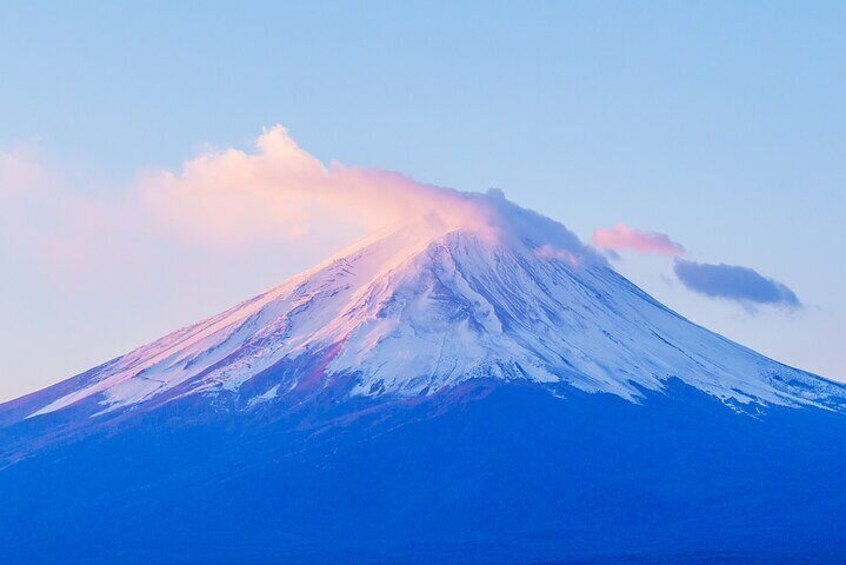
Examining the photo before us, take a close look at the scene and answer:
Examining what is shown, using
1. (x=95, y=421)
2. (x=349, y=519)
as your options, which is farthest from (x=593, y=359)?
(x=95, y=421)

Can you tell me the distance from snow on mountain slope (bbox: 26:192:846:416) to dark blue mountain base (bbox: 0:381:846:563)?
2.97 meters

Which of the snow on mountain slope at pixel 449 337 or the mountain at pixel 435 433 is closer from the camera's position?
the mountain at pixel 435 433

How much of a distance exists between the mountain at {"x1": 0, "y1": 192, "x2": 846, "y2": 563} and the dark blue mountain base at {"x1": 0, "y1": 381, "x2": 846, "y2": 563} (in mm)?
180

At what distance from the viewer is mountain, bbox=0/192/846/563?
9981cm

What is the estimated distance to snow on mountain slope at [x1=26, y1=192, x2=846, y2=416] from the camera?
4690 inches

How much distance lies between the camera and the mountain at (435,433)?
9981 cm

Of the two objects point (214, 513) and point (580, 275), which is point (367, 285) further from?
point (214, 513)

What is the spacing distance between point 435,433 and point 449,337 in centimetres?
1140

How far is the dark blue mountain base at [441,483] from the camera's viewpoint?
96875 mm

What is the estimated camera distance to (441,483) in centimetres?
10744

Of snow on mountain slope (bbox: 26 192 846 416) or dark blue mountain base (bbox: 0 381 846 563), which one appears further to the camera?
snow on mountain slope (bbox: 26 192 846 416)

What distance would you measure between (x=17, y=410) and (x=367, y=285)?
26490mm

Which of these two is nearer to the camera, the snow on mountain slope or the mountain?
the mountain

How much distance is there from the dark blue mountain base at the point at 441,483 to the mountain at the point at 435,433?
180 mm
